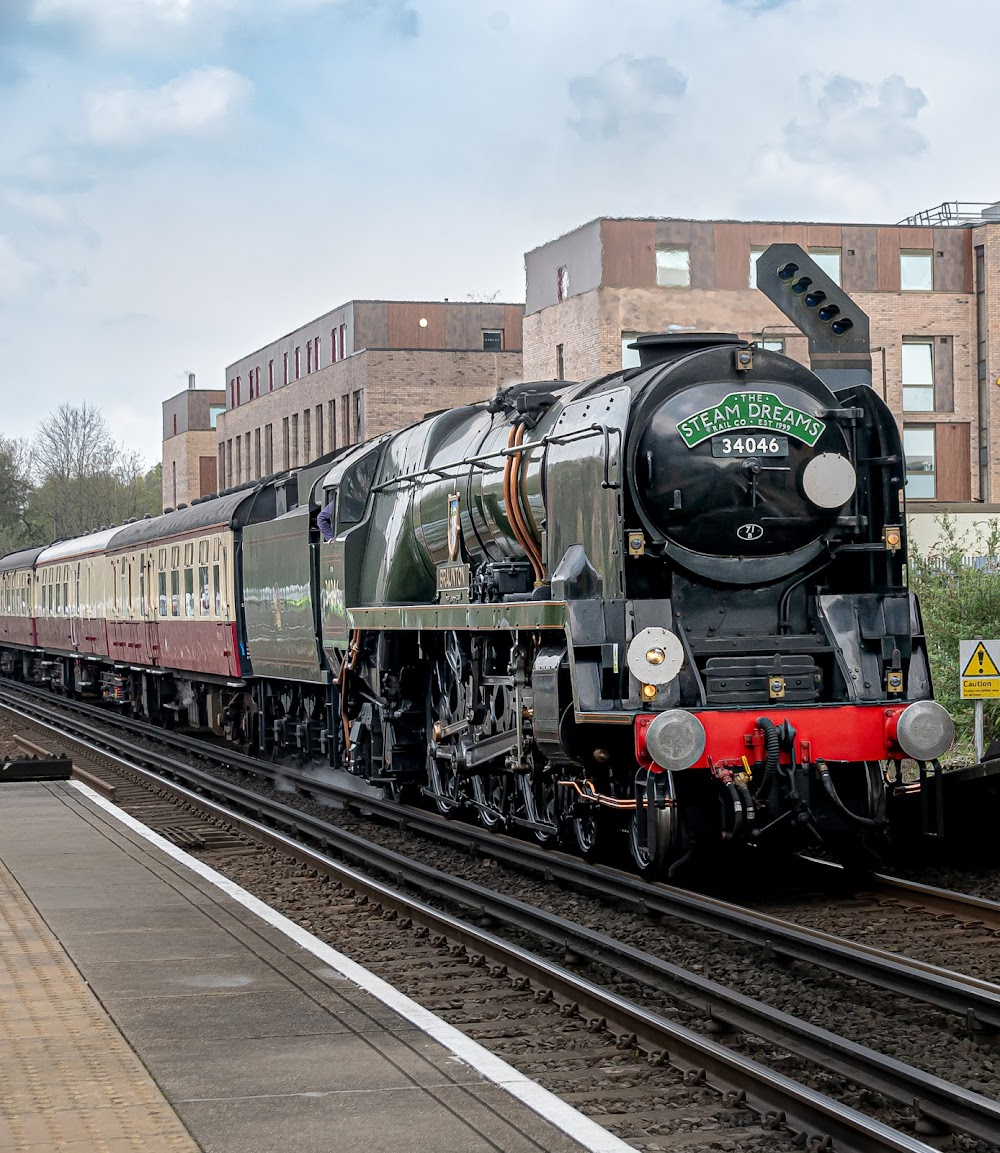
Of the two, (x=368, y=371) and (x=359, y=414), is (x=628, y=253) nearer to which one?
(x=368, y=371)

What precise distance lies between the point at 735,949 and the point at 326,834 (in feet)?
18.0

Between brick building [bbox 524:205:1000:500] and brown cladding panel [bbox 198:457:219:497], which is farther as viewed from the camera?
brown cladding panel [bbox 198:457:219:497]

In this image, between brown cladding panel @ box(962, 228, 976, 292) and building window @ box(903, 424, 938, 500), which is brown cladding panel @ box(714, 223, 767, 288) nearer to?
brown cladding panel @ box(962, 228, 976, 292)

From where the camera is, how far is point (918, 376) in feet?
127

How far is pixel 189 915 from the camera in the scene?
9406mm

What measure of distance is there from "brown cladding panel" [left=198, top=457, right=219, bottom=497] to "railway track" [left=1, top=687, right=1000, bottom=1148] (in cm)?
6434

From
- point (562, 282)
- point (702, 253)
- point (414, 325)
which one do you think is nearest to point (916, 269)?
point (702, 253)

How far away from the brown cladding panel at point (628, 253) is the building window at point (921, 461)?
7.25 metres

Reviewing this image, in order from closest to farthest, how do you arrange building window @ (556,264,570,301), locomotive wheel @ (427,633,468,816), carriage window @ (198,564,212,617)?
locomotive wheel @ (427,633,468,816) < carriage window @ (198,564,212,617) < building window @ (556,264,570,301)

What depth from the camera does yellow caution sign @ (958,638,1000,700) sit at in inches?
546

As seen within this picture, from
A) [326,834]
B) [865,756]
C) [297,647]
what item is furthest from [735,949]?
[297,647]

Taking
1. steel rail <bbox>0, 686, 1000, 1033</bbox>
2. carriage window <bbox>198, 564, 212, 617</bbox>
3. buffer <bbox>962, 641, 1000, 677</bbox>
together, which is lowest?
steel rail <bbox>0, 686, 1000, 1033</bbox>

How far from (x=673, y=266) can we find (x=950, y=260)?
6.73m

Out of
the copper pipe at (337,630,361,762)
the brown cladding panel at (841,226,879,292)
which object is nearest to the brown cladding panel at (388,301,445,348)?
the brown cladding panel at (841,226,879,292)
